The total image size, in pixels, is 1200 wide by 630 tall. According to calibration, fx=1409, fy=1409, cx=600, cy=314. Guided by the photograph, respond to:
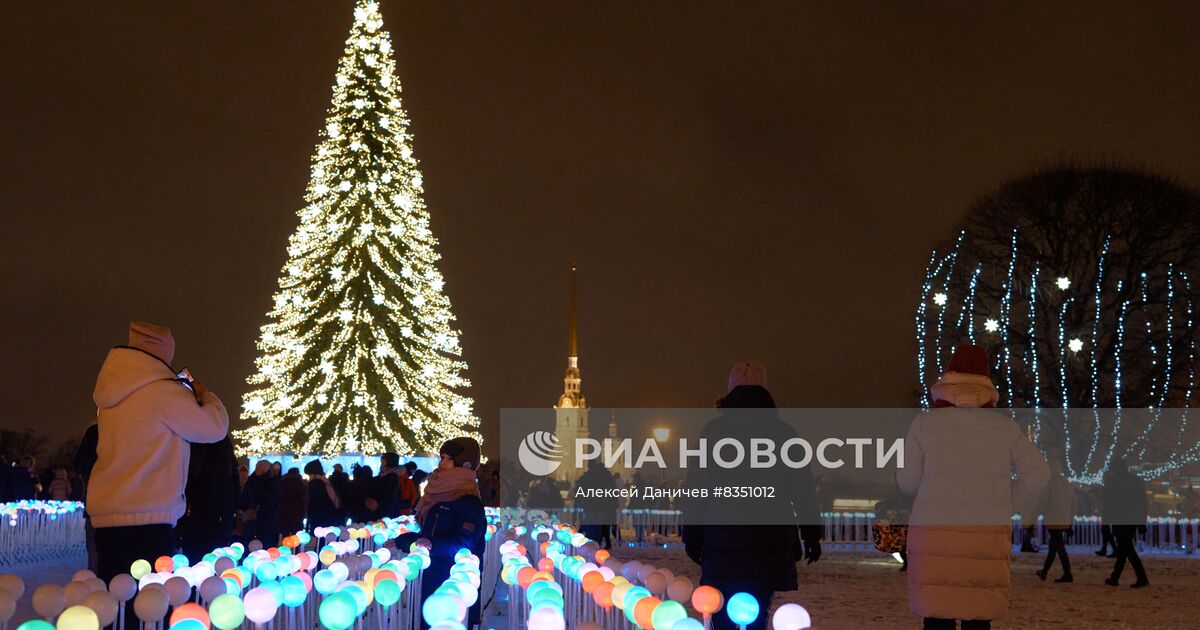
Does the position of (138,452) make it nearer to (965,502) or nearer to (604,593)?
(604,593)

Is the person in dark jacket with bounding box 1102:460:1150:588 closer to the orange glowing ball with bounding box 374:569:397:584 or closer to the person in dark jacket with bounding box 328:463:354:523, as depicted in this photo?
the person in dark jacket with bounding box 328:463:354:523

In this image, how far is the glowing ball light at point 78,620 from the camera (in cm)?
511

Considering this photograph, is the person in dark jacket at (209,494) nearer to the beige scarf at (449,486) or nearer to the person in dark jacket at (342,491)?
the beige scarf at (449,486)

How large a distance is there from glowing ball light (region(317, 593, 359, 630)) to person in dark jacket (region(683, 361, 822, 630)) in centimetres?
260

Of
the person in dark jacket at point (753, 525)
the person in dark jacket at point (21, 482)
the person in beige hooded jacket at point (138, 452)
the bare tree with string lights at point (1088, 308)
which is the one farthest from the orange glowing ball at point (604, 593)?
the bare tree with string lights at point (1088, 308)

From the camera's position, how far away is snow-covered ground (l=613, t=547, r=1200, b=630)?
46.5 ft

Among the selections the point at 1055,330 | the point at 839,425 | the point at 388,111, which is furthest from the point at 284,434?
the point at 1055,330

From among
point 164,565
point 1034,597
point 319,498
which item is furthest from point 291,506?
point 164,565

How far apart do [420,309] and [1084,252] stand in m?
18.1

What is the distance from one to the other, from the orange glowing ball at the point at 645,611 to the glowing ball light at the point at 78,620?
2.19m

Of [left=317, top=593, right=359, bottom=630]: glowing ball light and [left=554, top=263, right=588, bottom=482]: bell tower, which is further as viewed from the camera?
[left=554, top=263, right=588, bottom=482]: bell tower

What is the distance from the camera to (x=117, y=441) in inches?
302

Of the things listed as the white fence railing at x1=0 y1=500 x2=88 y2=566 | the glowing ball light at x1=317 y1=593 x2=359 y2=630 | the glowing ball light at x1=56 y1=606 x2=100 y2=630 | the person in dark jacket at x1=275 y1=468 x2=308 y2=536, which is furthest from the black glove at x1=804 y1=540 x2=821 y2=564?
the white fence railing at x1=0 y1=500 x2=88 y2=566

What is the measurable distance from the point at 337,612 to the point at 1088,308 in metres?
33.5
